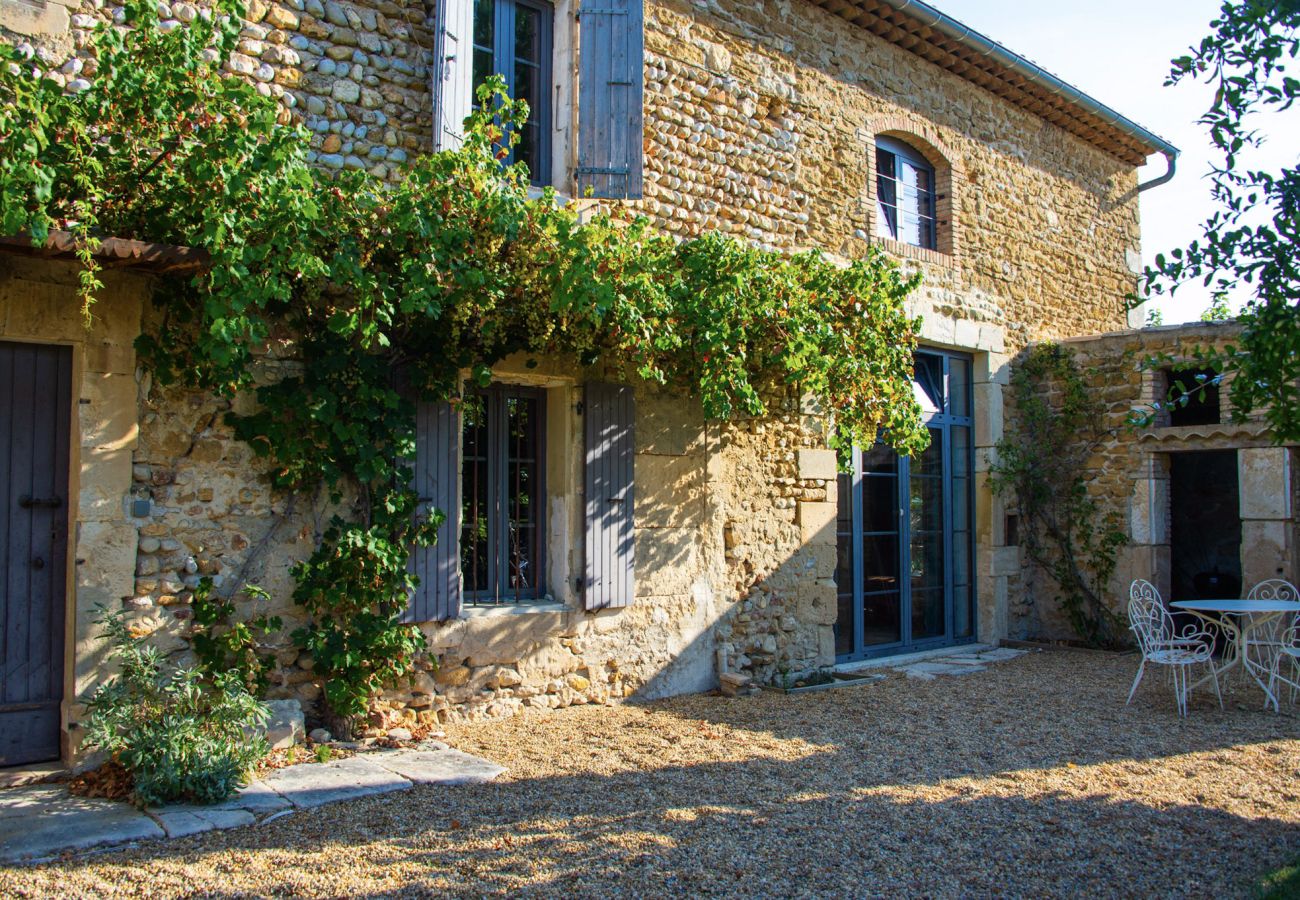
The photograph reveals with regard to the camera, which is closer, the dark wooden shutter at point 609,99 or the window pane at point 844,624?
the dark wooden shutter at point 609,99

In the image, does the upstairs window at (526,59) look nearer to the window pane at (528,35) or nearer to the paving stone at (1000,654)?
the window pane at (528,35)

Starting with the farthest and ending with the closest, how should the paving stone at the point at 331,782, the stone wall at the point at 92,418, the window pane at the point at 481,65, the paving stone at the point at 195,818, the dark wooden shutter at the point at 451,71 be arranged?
the window pane at the point at 481,65, the dark wooden shutter at the point at 451,71, the stone wall at the point at 92,418, the paving stone at the point at 331,782, the paving stone at the point at 195,818

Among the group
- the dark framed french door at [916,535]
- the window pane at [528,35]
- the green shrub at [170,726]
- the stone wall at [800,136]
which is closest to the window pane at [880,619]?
the dark framed french door at [916,535]

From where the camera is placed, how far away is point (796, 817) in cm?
394

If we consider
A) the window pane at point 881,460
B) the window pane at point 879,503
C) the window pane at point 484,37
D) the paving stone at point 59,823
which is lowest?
the paving stone at point 59,823

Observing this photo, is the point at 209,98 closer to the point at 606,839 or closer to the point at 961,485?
the point at 606,839

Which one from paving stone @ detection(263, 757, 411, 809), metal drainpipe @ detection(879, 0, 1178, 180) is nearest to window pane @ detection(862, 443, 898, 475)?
metal drainpipe @ detection(879, 0, 1178, 180)

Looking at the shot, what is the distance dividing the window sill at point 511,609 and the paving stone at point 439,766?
84cm

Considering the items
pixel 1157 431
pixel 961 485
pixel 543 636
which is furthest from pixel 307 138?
pixel 1157 431

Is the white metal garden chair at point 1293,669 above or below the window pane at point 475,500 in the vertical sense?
below

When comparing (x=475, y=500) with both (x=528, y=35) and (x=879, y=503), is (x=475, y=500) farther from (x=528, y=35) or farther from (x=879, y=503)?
(x=879, y=503)

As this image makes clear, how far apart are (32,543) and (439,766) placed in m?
1.99

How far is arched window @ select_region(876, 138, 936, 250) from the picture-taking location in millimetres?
8172

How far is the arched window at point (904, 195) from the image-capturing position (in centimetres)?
817
